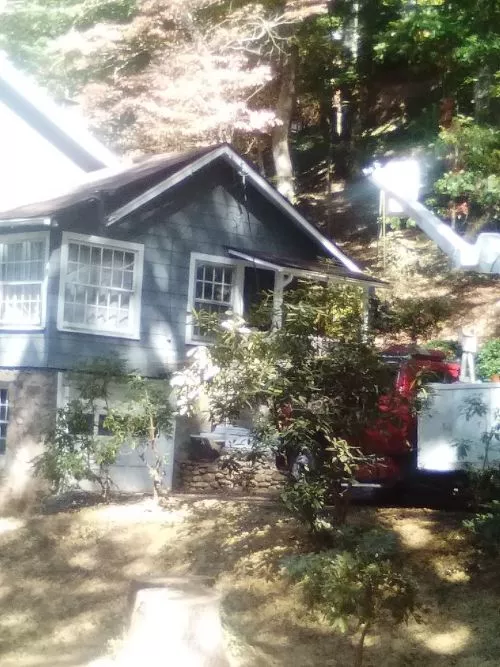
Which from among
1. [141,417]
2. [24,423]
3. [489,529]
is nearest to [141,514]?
[141,417]

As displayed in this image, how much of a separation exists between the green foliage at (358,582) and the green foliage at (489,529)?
119 cm

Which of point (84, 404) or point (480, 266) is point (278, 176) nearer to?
point (84, 404)

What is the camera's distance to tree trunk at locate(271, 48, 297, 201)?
2553 cm

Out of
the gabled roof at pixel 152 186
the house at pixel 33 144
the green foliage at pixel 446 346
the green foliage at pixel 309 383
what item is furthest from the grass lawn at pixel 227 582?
the green foliage at pixel 446 346

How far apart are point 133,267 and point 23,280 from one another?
6.54 feet

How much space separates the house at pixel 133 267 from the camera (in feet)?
47.9

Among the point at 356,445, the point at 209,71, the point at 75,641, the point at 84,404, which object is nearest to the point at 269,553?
the point at 356,445

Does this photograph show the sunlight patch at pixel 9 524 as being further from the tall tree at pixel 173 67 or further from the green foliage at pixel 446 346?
the tall tree at pixel 173 67

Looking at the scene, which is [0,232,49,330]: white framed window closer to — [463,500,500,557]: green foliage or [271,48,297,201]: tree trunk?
[463,500,500,557]: green foliage

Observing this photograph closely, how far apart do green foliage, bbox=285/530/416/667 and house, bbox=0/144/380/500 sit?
19.7ft

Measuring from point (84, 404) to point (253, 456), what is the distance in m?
4.37

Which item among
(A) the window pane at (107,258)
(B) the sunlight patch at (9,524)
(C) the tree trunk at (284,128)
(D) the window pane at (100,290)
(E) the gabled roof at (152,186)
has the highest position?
(C) the tree trunk at (284,128)

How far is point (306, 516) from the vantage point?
9.28 m

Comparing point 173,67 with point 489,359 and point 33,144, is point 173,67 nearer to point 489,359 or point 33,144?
point 33,144
